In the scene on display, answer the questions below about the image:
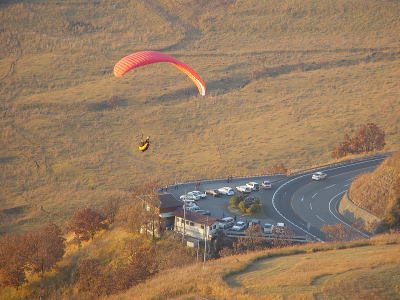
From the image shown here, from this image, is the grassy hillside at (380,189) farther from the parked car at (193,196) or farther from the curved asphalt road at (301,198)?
the parked car at (193,196)

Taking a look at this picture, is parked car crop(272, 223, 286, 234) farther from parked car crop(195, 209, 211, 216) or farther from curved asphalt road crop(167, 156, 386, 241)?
parked car crop(195, 209, 211, 216)

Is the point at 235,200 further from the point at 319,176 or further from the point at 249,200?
the point at 319,176

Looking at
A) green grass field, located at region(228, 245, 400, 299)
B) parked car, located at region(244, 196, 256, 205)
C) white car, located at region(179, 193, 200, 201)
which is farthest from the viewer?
white car, located at region(179, 193, 200, 201)

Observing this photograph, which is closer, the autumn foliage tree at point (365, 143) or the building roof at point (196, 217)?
the building roof at point (196, 217)

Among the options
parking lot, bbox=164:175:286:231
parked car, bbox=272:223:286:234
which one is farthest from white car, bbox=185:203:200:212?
parked car, bbox=272:223:286:234

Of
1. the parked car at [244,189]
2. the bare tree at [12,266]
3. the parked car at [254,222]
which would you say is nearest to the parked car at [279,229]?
the parked car at [254,222]
